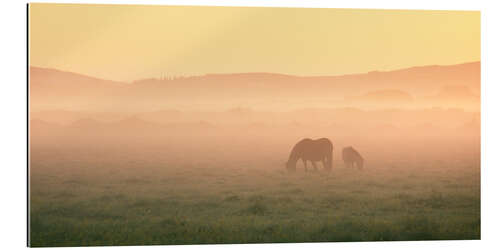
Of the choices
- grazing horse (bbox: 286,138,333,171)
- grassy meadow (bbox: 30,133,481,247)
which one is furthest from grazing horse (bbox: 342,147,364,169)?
grazing horse (bbox: 286,138,333,171)

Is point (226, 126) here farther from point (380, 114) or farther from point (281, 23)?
point (380, 114)

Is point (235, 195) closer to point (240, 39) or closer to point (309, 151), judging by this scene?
point (309, 151)

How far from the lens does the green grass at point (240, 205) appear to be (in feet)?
32.7

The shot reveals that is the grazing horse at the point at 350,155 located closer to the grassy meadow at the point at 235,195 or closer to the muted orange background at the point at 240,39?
the grassy meadow at the point at 235,195

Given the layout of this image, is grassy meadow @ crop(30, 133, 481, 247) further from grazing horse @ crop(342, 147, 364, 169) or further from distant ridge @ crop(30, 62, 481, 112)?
distant ridge @ crop(30, 62, 481, 112)

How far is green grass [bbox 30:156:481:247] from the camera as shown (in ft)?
32.7

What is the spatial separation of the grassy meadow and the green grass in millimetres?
16

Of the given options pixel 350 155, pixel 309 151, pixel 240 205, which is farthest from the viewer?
pixel 350 155

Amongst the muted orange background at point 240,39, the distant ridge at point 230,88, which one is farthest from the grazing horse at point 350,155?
the muted orange background at point 240,39

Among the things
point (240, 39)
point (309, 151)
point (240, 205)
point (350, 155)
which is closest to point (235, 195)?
point (240, 205)

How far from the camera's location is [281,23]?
10516 mm

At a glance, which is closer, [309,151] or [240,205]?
[240,205]

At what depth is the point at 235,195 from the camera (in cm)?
1027

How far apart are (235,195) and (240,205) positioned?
0.18 m
